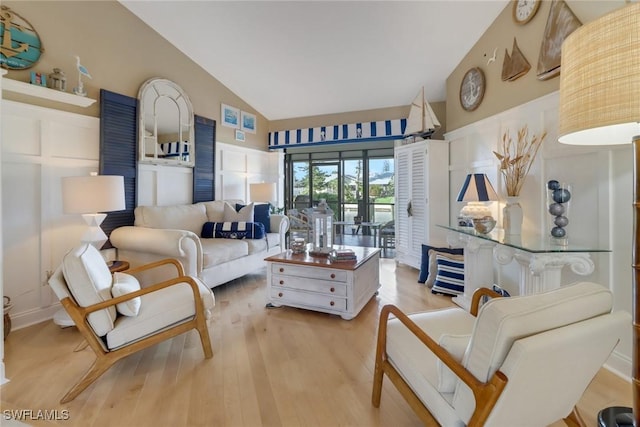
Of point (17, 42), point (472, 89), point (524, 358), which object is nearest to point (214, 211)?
point (17, 42)

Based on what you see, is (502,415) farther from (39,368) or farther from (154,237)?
(154,237)

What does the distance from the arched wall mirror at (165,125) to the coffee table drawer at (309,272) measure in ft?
6.95

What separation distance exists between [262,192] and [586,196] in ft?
13.2

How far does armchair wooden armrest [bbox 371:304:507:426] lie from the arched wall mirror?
3324 mm

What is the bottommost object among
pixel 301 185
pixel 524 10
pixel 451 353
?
pixel 451 353

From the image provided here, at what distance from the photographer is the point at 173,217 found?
3.56m

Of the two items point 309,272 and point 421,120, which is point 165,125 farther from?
point 421,120

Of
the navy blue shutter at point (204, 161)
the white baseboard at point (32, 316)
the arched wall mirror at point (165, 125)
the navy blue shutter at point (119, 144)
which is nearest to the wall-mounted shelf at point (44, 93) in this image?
the navy blue shutter at point (119, 144)

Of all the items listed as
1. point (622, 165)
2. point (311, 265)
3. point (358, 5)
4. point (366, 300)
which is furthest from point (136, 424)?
point (358, 5)

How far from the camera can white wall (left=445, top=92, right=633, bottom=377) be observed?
72.9 inches

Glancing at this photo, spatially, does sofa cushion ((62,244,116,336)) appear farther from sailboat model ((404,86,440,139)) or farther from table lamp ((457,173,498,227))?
sailboat model ((404,86,440,139))

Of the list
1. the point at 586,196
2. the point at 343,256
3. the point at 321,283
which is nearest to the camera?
the point at 586,196

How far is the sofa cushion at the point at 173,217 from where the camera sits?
3.30 metres

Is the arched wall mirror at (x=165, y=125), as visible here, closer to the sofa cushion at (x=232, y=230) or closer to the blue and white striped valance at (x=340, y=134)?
the sofa cushion at (x=232, y=230)
